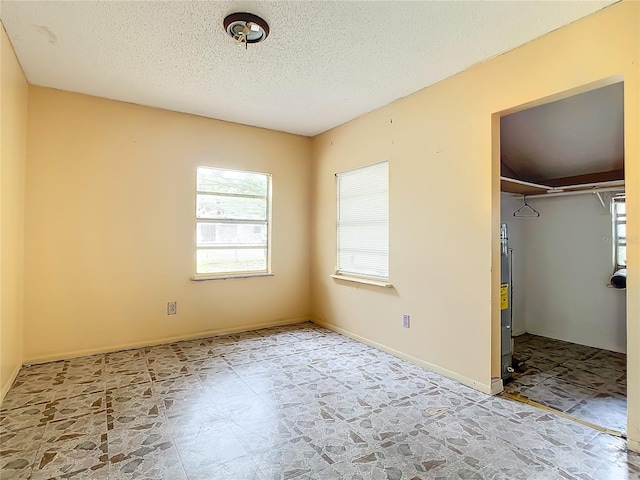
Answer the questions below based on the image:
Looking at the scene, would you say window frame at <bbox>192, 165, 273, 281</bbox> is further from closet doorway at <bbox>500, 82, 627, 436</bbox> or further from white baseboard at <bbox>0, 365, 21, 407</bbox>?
closet doorway at <bbox>500, 82, 627, 436</bbox>

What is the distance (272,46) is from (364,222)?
2.10 m

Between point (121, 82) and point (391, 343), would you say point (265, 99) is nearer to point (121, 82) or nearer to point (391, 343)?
point (121, 82)

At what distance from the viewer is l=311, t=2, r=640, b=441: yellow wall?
6.56 ft

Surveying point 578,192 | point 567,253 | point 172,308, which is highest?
point 578,192

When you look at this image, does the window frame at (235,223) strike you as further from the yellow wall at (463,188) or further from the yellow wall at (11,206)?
the yellow wall at (11,206)

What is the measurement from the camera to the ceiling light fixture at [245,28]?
2131mm

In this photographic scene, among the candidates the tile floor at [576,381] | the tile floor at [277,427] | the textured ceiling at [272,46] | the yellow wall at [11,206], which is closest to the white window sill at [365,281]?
the tile floor at [277,427]

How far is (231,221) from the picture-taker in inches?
169

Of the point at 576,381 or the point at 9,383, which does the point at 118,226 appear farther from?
the point at 576,381

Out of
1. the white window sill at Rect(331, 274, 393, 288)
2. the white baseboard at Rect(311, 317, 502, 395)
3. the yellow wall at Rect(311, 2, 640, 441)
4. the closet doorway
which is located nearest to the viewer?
the yellow wall at Rect(311, 2, 640, 441)

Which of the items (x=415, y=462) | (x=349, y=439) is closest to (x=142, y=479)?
(x=349, y=439)

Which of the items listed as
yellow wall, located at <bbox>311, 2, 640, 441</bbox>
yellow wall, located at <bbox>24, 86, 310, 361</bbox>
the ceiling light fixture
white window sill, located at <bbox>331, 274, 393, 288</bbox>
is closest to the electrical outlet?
yellow wall, located at <bbox>24, 86, 310, 361</bbox>

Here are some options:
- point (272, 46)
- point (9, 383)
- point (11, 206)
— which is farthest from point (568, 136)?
point (9, 383)

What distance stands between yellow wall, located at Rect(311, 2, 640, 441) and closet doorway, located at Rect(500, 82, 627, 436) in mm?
384
